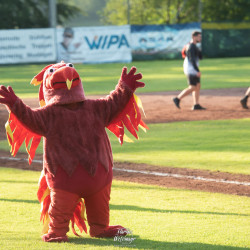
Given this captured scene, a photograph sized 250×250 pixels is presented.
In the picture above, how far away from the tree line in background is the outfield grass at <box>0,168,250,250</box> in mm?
33611

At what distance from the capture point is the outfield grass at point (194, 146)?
9805mm

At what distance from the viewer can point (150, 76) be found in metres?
26.8

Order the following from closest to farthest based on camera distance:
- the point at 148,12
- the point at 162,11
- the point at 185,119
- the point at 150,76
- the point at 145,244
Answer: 1. the point at 145,244
2. the point at 185,119
3. the point at 150,76
4. the point at 148,12
5. the point at 162,11

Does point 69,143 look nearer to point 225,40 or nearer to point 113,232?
point 113,232

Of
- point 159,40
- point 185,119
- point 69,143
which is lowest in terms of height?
point 159,40

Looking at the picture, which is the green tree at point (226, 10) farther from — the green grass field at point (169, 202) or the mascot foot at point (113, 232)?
the mascot foot at point (113, 232)

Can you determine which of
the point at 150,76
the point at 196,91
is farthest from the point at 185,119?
the point at 150,76

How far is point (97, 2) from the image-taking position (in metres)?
132

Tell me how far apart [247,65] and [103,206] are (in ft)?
88.3

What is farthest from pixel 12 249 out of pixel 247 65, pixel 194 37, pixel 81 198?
pixel 247 65

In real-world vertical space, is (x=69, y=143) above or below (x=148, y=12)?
above

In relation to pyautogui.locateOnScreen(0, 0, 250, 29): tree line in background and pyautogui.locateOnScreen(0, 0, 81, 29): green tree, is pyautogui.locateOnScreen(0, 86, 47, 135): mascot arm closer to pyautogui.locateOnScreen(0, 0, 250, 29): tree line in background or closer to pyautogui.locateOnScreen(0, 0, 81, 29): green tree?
pyautogui.locateOnScreen(0, 0, 250, 29): tree line in background

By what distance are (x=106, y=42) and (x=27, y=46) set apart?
4210 mm

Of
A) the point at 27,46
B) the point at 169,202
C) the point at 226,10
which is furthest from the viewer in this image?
the point at 226,10
